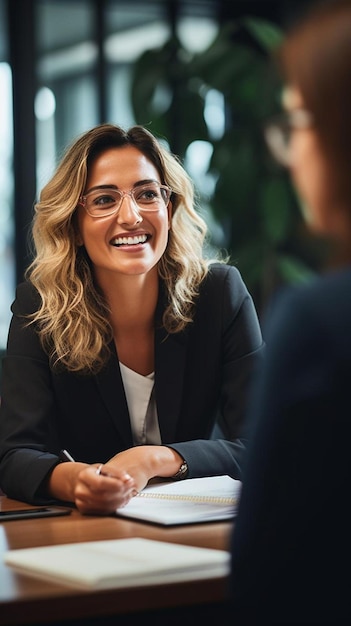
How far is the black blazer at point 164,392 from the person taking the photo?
7.74ft

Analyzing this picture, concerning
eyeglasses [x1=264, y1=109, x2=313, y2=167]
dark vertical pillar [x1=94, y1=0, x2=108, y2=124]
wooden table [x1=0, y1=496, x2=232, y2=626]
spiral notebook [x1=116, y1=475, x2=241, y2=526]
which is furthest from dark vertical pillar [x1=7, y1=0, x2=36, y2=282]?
eyeglasses [x1=264, y1=109, x2=313, y2=167]

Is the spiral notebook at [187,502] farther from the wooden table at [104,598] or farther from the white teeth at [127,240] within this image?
the white teeth at [127,240]

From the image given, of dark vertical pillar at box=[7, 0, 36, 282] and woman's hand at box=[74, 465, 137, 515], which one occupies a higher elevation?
dark vertical pillar at box=[7, 0, 36, 282]

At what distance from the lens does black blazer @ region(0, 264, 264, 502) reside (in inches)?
92.9

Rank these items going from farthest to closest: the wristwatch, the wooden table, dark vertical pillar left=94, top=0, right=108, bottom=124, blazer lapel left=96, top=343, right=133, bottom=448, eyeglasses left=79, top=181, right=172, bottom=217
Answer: dark vertical pillar left=94, top=0, right=108, bottom=124
eyeglasses left=79, top=181, right=172, bottom=217
blazer lapel left=96, top=343, right=133, bottom=448
the wristwatch
the wooden table

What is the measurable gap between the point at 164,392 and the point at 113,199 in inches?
19.2

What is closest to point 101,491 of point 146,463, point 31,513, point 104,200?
point 31,513

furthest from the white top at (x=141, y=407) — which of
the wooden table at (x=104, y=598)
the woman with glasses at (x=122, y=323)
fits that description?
the wooden table at (x=104, y=598)

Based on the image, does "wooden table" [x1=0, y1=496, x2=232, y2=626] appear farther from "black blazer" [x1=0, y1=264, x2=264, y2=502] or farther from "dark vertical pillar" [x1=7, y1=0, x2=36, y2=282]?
"dark vertical pillar" [x1=7, y1=0, x2=36, y2=282]

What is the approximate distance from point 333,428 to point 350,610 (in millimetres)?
172

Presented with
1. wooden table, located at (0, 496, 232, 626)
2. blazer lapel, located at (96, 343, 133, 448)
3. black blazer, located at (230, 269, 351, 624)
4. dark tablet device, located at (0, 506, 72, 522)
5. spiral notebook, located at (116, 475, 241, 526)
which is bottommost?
dark tablet device, located at (0, 506, 72, 522)

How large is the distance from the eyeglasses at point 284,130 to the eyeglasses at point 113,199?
1381mm

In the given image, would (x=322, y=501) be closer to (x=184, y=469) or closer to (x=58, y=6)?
(x=184, y=469)

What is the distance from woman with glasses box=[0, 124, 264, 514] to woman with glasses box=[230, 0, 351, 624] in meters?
1.31
